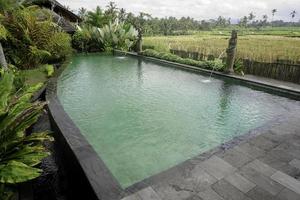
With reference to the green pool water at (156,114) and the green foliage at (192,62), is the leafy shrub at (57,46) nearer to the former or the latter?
the green pool water at (156,114)

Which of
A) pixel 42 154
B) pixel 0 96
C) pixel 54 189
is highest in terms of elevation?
pixel 0 96

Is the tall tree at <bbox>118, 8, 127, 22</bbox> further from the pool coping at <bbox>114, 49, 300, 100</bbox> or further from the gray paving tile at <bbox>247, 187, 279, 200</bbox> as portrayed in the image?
the gray paving tile at <bbox>247, 187, 279, 200</bbox>

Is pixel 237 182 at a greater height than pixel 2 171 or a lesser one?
lesser

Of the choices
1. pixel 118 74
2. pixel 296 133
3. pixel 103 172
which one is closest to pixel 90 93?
pixel 118 74

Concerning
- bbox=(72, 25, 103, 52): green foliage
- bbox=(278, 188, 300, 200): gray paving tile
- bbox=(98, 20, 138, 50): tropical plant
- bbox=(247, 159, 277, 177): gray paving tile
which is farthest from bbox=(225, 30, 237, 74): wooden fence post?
bbox=(72, 25, 103, 52): green foliage

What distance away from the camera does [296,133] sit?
13.4 feet

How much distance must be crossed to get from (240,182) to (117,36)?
51.1 feet

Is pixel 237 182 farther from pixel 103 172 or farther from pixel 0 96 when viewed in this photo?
pixel 0 96

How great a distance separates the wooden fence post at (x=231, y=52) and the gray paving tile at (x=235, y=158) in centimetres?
618

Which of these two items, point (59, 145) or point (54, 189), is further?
point (59, 145)

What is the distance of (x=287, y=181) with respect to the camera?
9.07 feet

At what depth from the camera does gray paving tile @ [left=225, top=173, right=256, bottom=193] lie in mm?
2613

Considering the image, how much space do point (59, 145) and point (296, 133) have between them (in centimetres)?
435

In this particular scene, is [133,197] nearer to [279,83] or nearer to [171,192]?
[171,192]
